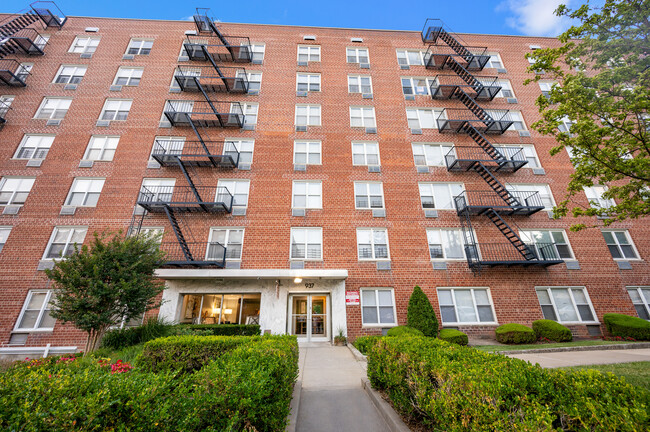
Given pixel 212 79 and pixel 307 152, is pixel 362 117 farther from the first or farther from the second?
pixel 212 79

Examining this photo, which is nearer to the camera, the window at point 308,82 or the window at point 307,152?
the window at point 307,152

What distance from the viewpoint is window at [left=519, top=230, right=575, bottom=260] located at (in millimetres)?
15414

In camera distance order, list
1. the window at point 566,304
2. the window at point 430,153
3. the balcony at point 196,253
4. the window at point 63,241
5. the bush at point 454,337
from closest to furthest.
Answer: the bush at point 454,337, the balcony at point 196,253, the window at point 566,304, the window at point 63,241, the window at point 430,153

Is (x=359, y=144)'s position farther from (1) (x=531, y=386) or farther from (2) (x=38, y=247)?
(2) (x=38, y=247)

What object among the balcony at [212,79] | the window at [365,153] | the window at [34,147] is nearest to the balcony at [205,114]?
the balcony at [212,79]

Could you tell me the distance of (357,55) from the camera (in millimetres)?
21797

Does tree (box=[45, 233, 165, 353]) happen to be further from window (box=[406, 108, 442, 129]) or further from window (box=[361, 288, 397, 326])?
window (box=[406, 108, 442, 129])

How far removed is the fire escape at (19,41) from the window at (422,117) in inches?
Answer: 1099

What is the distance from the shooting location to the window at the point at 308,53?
21.5m

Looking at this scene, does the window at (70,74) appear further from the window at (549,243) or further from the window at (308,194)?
the window at (549,243)

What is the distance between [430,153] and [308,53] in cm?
1357

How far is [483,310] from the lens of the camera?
46.8 feet

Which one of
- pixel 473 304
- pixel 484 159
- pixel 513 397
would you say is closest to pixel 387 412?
pixel 513 397

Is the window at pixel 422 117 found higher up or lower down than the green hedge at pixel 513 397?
higher up
